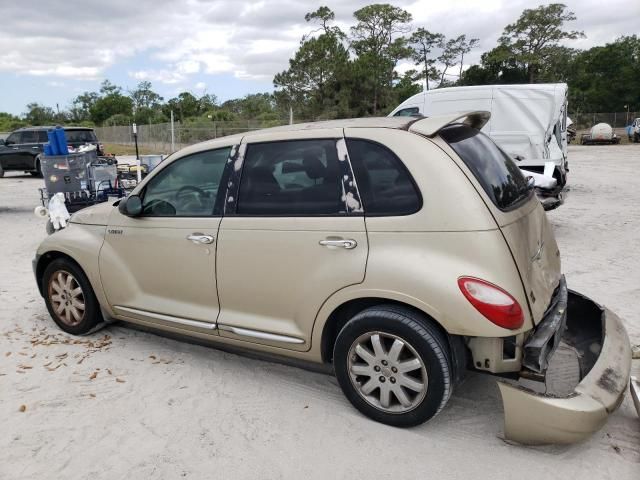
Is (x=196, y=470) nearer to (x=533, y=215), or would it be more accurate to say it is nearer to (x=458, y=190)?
(x=458, y=190)

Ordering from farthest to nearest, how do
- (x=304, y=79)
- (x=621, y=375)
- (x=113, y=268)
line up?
(x=304, y=79) < (x=113, y=268) < (x=621, y=375)

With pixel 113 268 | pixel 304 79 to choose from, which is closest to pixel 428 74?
pixel 304 79

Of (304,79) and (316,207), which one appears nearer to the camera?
(316,207)

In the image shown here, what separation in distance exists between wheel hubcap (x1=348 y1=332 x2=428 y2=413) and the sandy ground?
7.2 inches

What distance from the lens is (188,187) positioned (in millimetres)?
3805

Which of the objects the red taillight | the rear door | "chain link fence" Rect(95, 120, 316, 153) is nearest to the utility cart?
the rear door

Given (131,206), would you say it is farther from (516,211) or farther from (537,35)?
(537,35)

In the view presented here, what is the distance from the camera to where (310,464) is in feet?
9.17

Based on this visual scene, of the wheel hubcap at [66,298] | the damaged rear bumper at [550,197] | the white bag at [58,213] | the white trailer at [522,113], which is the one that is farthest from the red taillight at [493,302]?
the white trailer at [522,113]

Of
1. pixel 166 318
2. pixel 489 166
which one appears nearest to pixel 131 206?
pixel 166 318

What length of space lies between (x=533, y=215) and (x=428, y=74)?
54693 mm

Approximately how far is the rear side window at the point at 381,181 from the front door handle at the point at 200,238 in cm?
108

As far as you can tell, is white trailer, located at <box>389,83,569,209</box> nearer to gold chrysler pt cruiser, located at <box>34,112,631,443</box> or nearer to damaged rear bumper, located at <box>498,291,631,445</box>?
gold chrysler pt cruiser, located at <box>34,112,631,443</box>

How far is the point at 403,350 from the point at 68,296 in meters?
2.98
